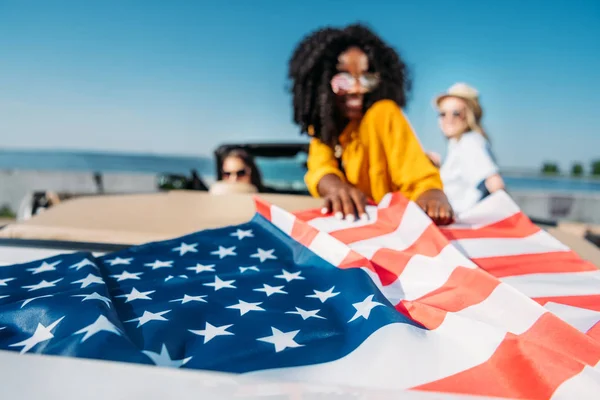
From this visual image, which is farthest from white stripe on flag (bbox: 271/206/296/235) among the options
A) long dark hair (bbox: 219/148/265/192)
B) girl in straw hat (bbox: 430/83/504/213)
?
long dark hair (bbox: 219/148/265/192)

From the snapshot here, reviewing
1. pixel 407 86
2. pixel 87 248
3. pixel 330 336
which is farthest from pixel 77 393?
pixel 407 86

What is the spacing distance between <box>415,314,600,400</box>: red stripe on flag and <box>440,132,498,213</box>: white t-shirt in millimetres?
1667

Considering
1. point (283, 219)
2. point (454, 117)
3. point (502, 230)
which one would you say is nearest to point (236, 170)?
point (454, 117)

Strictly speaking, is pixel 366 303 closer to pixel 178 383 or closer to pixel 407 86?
pixel 178 383

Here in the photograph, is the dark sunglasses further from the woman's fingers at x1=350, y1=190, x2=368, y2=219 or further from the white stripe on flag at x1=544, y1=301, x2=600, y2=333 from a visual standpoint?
the white stripe on flag at x1=544, y1=301, x2=600, y2=333

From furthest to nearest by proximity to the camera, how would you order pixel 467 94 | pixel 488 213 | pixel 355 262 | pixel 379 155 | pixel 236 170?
1. pixel 236 170
2. pixel 467 94
3. pixel 379 155
4. pixel 488 213
5. pixel 355 262

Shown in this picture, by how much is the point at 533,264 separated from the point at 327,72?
38.7 inches

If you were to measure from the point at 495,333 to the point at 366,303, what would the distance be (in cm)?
21

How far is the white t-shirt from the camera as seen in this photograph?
230 centimetres

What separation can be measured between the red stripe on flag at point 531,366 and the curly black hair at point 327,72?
1.05 m

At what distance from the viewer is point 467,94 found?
270cm

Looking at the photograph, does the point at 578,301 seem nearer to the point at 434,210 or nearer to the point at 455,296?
the point at 455,296

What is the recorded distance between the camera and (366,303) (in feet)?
2.41

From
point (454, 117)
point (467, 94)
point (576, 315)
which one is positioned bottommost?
point (576, 315)
